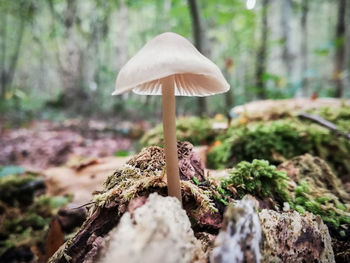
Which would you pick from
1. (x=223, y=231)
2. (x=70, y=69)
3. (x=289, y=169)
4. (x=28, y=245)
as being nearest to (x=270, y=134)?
(x=289, y=169)

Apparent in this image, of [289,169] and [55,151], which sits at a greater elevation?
[289,169]

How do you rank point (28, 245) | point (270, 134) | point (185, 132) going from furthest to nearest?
point (185, 132), point (270, 134), point (28, 245)

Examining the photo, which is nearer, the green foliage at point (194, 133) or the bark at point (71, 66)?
the green foliage at point (194, 133)

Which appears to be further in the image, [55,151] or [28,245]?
[55,151]

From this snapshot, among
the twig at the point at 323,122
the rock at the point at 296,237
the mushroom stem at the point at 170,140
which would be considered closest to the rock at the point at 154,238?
the mushroom stem at the point at 170,140

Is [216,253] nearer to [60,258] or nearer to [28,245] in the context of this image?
[60,258]

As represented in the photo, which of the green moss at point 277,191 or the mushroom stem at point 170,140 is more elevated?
the mushroom stem at point 170,140

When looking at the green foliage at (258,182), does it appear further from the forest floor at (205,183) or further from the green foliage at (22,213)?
the green foliage at (22,213)
